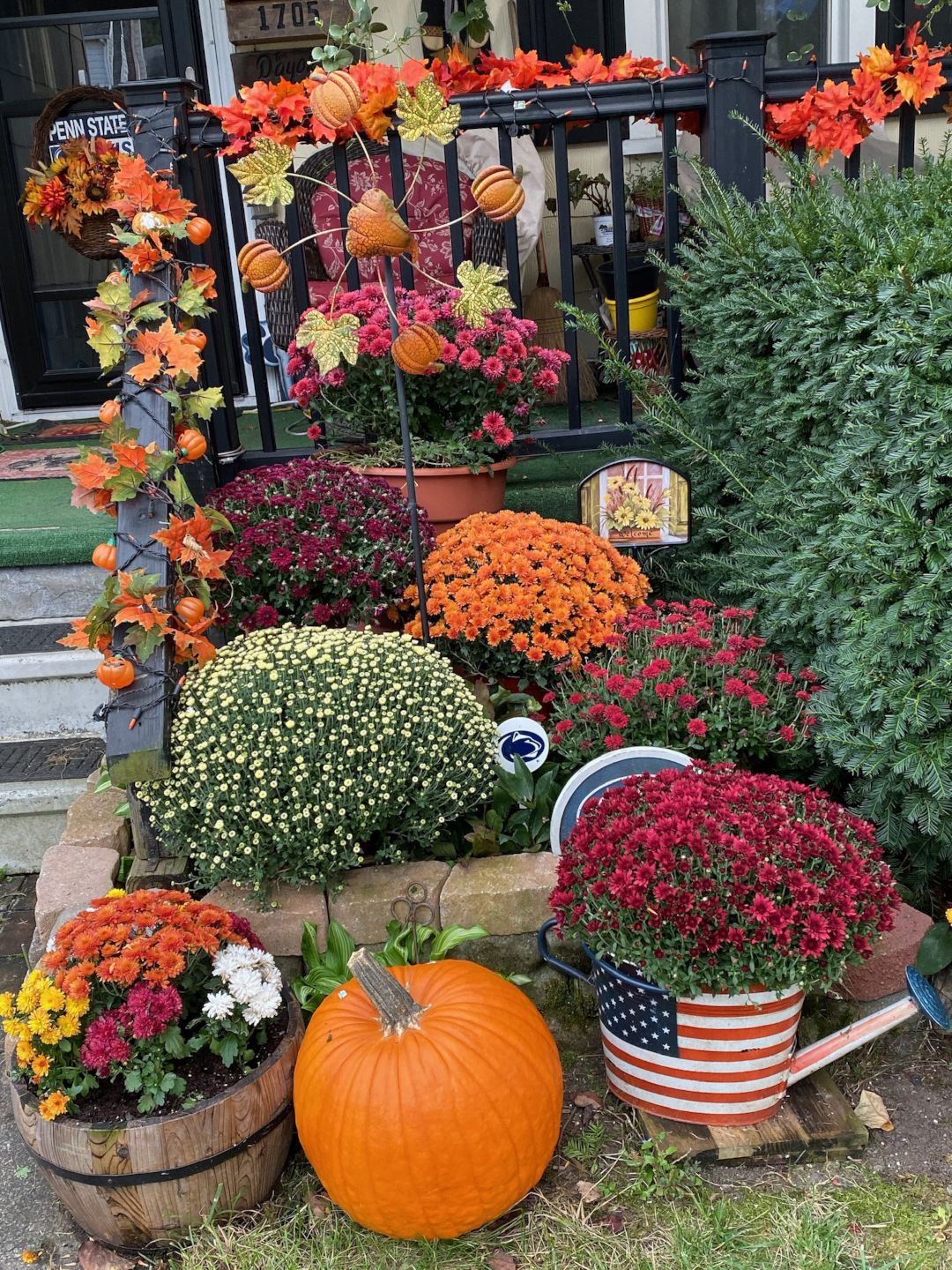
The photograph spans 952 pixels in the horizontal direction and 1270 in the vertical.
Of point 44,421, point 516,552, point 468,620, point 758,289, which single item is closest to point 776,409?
point 758,289

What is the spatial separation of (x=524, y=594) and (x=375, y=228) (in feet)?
3.23

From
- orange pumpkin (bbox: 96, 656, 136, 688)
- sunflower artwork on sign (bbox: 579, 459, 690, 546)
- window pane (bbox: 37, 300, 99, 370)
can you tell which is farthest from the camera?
window pane (bbox: 37, 300, 99, 370)

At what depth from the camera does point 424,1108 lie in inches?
69.5

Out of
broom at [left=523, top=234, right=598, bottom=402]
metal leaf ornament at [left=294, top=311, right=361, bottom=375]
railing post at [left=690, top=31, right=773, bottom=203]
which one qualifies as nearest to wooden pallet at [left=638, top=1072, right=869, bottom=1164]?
metal leaf ornament at [left=294, top=311, right=361, bottom=375]

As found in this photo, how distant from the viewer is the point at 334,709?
7.45 ft

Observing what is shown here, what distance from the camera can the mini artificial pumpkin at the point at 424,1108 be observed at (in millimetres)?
1769

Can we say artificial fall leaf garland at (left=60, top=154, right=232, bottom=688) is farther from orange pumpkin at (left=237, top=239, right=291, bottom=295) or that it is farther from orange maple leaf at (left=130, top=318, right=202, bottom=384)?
orange pumpkin at (left=237, top=239, right=291, bottom=295)

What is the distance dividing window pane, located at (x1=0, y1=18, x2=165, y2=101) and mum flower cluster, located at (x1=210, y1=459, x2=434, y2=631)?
363 cm

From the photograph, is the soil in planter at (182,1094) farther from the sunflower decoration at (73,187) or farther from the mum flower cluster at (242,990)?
the sunflower decoration at (73,187)

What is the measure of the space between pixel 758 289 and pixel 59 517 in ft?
8.11

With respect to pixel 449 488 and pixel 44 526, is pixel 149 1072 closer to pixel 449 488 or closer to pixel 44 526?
pixel 449 488

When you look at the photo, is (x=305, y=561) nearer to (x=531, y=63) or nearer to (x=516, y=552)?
(x=516, y=552)

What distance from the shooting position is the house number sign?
550 centimetres

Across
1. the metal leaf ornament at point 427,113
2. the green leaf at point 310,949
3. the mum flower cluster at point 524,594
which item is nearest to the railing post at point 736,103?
the metal leaf ornament at point 427,113
